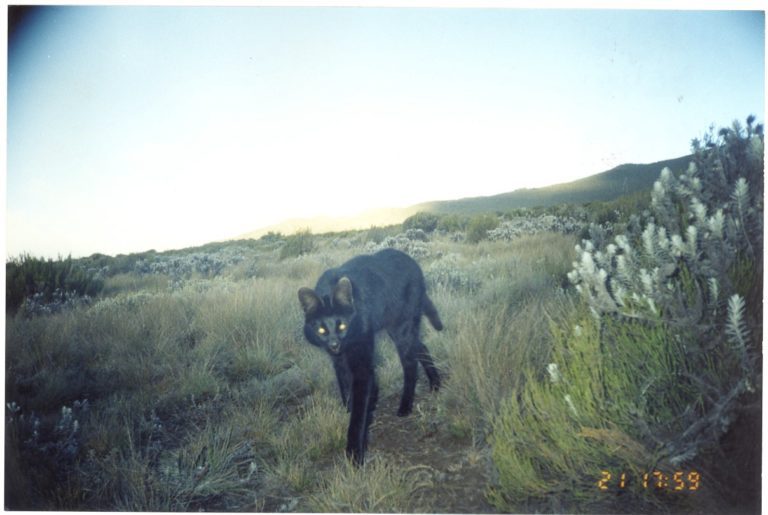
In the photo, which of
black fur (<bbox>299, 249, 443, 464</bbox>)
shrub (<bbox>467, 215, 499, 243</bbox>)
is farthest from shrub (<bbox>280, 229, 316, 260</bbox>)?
black fur (<bbox>299, 249, 443, 464</bbox>)

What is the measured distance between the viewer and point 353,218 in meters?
4.67

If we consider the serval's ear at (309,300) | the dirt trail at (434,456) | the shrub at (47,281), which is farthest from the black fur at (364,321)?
the shrub at (47,281)

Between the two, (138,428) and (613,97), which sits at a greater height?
(613,97)

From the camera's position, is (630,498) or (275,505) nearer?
(630,498)

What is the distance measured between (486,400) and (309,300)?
1.40 metres

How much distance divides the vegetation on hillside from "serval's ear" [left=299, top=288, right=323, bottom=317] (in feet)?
2.49

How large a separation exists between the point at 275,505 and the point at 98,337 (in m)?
3.10

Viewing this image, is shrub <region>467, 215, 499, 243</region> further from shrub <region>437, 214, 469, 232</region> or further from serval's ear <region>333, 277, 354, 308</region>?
serval's ear <region>333, 277, 354, 308</region>

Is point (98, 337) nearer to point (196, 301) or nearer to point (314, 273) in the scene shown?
point (196, 301)

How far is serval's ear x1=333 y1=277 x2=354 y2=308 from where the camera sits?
307 centimetres

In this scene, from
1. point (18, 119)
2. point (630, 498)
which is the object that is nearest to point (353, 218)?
point (18, 119)

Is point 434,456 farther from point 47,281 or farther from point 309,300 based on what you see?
point 47,281

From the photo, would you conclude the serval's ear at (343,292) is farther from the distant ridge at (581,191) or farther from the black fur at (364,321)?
the distant ridge at (581,191)

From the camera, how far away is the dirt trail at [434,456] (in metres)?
2.62
